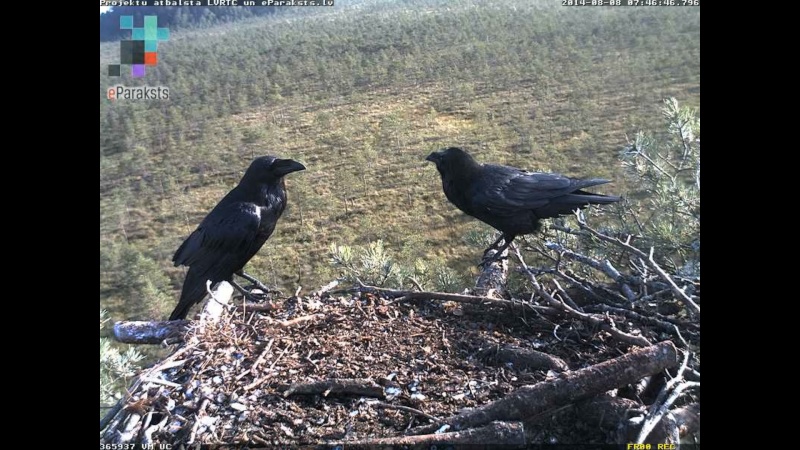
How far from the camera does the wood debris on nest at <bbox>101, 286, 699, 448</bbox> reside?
2.93 m

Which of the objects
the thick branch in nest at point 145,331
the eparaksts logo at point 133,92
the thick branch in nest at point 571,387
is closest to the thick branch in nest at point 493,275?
the thick branch in nest at point 571,387

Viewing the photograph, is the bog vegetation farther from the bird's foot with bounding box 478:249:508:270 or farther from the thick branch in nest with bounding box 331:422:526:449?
the thick branch in nest with bounding box 331:422:526:449

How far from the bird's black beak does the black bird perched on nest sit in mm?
1112

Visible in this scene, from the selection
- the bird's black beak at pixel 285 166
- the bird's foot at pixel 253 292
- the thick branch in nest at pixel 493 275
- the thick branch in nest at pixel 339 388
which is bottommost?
the thick branch in nest at pixel 339 388

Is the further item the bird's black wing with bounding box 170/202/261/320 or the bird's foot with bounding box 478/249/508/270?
the bird's foot with bounding box 478/249/508/270

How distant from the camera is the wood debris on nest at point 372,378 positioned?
2.93 meters

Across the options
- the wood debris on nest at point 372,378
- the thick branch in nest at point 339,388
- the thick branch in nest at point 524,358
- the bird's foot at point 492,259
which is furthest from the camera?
the bird's foot at point 492,259

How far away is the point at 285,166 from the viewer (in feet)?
15.0

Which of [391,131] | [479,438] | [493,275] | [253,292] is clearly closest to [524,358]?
[479,438]

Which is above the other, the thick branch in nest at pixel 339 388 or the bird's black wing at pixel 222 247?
the bird's black wing at pixel 222 247

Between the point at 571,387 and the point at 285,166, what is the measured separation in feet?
8.88

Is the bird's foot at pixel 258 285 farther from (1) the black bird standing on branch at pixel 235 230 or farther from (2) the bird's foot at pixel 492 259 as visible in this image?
(2) the bird's foot at pixel 492 259

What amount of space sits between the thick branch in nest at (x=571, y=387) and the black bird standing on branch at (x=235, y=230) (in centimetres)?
215

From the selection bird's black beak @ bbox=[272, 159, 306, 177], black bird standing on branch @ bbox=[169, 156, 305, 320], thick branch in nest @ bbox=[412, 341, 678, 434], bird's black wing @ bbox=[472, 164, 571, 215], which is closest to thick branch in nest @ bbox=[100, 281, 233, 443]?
black bird standing on branch @ bbox=[169, 156, 305, 320]
